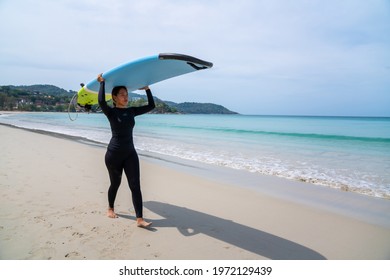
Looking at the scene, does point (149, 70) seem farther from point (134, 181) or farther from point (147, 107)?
point (134, 181)

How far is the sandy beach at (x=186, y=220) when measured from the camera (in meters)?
3.02

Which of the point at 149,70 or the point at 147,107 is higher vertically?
the point at 149,70

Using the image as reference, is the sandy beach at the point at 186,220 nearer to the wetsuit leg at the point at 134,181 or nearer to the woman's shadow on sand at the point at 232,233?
the woman's shadow on sand at the point at 232,233

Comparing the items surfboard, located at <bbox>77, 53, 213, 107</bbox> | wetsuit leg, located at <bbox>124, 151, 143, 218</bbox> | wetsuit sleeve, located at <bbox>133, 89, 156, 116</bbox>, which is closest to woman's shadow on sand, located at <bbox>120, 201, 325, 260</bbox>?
wetsuit leg, located at <bbox>124, 151, 143, 218</bbox>

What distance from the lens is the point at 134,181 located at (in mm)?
3604

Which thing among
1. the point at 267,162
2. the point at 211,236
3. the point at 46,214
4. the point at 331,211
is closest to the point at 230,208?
the point at 211,236

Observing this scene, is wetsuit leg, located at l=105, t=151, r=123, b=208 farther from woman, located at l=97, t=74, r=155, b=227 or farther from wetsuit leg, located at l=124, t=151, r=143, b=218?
wetsuit leg, located at l=124, t=151, r=143, b=218

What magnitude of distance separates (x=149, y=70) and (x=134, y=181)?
1637 millimetres

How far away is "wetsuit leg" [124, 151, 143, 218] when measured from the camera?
360cm

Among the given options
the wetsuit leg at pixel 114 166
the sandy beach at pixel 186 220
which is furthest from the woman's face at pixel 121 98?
the sandy beach at pixel 186 220

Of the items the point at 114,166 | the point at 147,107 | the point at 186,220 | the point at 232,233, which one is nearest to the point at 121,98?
the point at 147,107

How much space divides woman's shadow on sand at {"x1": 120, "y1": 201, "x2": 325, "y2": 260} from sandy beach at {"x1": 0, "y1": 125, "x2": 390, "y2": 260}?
0.04 feet

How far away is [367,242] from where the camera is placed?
136 inches

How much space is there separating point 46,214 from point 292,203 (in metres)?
3.99
